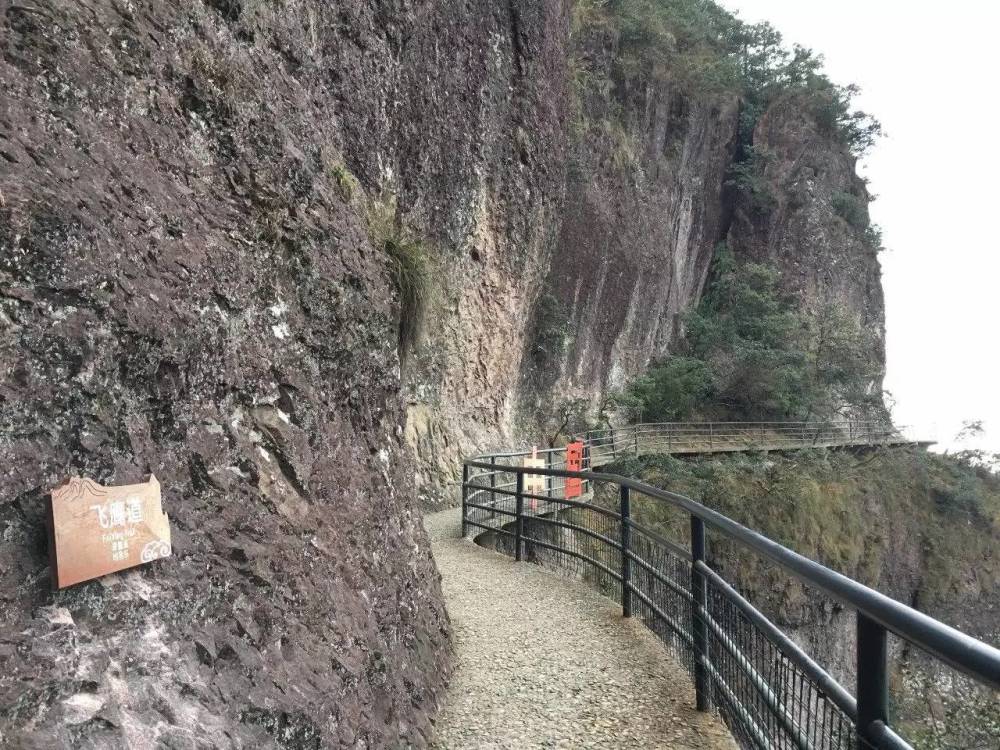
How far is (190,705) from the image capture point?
2178 millimetres

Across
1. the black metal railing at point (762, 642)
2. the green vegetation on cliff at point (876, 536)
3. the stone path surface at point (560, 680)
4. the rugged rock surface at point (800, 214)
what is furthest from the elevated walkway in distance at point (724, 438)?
the black metal railing at point (762, 642)

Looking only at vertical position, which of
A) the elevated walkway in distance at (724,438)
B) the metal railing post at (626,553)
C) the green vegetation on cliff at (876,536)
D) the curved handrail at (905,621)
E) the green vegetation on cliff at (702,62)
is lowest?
the green vegetation on cliff at (876,536)

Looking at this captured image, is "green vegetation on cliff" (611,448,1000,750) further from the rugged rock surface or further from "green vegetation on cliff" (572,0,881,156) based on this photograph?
"green vegetation on cliff" (572,0,881,156)

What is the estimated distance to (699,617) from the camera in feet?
11.8

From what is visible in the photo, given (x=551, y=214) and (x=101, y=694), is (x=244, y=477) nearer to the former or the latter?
(x=101, y=694)

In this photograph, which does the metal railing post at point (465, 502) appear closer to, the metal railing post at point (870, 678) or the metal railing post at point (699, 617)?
the metal railing post at point (699, 617)

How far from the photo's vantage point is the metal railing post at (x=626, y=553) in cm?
499

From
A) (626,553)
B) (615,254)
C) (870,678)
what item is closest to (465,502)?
(626,553)

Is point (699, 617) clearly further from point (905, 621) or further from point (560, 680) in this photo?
point (905, 621)

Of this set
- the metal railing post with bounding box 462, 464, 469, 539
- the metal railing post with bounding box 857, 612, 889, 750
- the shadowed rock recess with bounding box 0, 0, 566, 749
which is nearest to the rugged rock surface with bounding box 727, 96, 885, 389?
the metal railing post with bounding box 462, 464, 469, 539

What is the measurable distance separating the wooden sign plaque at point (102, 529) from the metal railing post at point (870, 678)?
213 centimetres

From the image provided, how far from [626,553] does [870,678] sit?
138 inches

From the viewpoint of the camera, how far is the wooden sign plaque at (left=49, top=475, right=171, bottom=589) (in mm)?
1905

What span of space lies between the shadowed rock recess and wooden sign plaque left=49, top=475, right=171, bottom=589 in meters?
0.06
